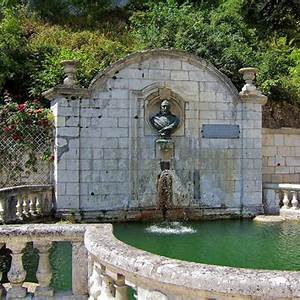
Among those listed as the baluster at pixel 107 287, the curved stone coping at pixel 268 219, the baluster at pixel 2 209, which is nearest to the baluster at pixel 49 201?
the baluster at pixel 2 209

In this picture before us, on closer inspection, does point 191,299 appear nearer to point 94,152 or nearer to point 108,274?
point 108,274

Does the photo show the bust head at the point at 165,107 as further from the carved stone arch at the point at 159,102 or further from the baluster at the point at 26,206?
the baluster at the point at 26,206

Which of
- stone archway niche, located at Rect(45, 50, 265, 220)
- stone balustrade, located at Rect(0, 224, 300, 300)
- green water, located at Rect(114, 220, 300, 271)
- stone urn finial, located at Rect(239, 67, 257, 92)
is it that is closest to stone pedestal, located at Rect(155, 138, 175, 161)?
stone archway niche, located at Rect(45, 50, 265, 220)

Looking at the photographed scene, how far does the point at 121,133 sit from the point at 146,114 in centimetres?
70

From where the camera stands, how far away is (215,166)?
10875 millimetres

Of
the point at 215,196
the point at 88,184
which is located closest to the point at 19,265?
the point at 88,184

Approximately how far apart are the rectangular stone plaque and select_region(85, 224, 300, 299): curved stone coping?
327 inches

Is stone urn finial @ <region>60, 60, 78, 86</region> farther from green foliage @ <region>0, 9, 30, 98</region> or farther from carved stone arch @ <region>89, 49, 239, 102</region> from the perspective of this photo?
green foliage @ <region>0, 9, 30, 98</region>

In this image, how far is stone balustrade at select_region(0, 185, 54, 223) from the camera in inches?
332

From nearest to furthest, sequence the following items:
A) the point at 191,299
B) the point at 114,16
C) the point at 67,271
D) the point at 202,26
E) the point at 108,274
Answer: the point at 191,299
the point at 108,274
the point at 67,271
the point at 202,26
the point at 114,16

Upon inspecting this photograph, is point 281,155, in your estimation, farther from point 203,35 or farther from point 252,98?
point 203,35

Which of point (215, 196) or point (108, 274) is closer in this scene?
point (108, 274)

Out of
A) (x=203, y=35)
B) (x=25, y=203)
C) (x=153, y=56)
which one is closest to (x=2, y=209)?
(x=25, y=203)

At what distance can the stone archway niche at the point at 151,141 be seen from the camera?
10180 millimetres
